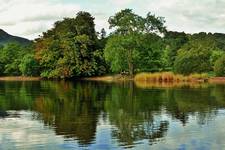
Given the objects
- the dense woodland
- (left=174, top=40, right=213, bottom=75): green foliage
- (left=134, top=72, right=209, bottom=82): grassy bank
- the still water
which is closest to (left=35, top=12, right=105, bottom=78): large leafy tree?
the dense woodland

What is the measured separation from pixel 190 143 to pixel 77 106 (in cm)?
1756

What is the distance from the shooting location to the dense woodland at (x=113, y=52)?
91.4m

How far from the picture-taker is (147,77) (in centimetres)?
8694

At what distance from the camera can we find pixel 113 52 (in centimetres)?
9312

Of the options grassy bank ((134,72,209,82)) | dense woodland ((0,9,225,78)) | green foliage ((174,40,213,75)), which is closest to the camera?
grassy bank ((134,72,209,82))

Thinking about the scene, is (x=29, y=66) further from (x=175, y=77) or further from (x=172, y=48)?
(x=175, y=77)

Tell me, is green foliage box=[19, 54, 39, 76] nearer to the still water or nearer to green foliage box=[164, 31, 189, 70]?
green foliage box=[164, 31, 189, 70]

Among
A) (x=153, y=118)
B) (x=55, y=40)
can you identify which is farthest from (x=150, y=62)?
(x=153, y=118)

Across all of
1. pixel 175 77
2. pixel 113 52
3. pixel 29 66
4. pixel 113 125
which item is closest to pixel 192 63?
pixel 175 77

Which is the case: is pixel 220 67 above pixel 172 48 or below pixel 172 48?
below

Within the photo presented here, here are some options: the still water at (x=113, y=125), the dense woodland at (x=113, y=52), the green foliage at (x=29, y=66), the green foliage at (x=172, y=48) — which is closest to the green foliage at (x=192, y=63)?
the dense woodland at (x=113, y=52)

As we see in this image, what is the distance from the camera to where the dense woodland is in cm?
9135

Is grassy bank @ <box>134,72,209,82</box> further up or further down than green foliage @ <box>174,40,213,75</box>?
further down

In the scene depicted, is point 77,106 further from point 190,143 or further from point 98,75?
point 98,75
